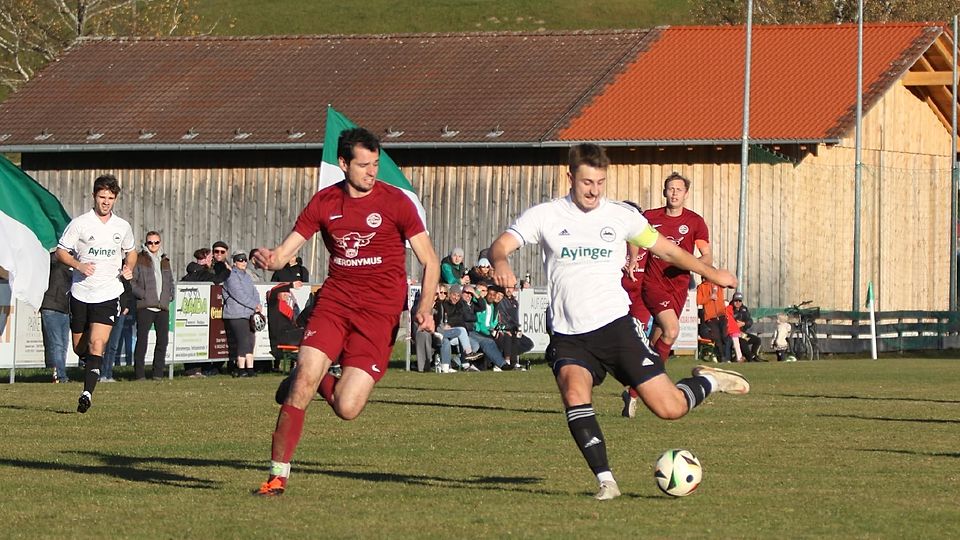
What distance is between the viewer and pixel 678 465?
10195 mm

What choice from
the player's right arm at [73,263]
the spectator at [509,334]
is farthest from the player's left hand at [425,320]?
the spectator at [509,334]

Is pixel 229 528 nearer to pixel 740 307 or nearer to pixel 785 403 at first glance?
pixel 785 403

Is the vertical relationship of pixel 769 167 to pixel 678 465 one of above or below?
above

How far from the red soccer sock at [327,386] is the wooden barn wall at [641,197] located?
3365 cm

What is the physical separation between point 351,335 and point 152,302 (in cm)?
1433

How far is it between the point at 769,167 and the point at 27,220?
2907cm

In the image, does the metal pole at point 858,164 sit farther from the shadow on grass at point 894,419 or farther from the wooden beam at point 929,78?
the shadow on grass at point 894,419

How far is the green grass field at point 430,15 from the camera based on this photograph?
360 feet

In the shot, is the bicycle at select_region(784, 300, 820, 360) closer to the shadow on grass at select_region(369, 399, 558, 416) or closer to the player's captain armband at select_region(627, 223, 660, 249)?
the shadow on grass at select_region(369, 399, 558, 416)

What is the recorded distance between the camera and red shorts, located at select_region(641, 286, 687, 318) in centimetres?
1695

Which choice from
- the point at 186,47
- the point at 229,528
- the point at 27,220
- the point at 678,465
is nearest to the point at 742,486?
the point at 678,465

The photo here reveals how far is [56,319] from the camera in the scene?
933 inches

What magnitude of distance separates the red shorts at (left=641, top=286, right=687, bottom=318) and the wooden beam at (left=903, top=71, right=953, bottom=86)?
34243 mm

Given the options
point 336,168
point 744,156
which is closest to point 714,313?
point 744,156
